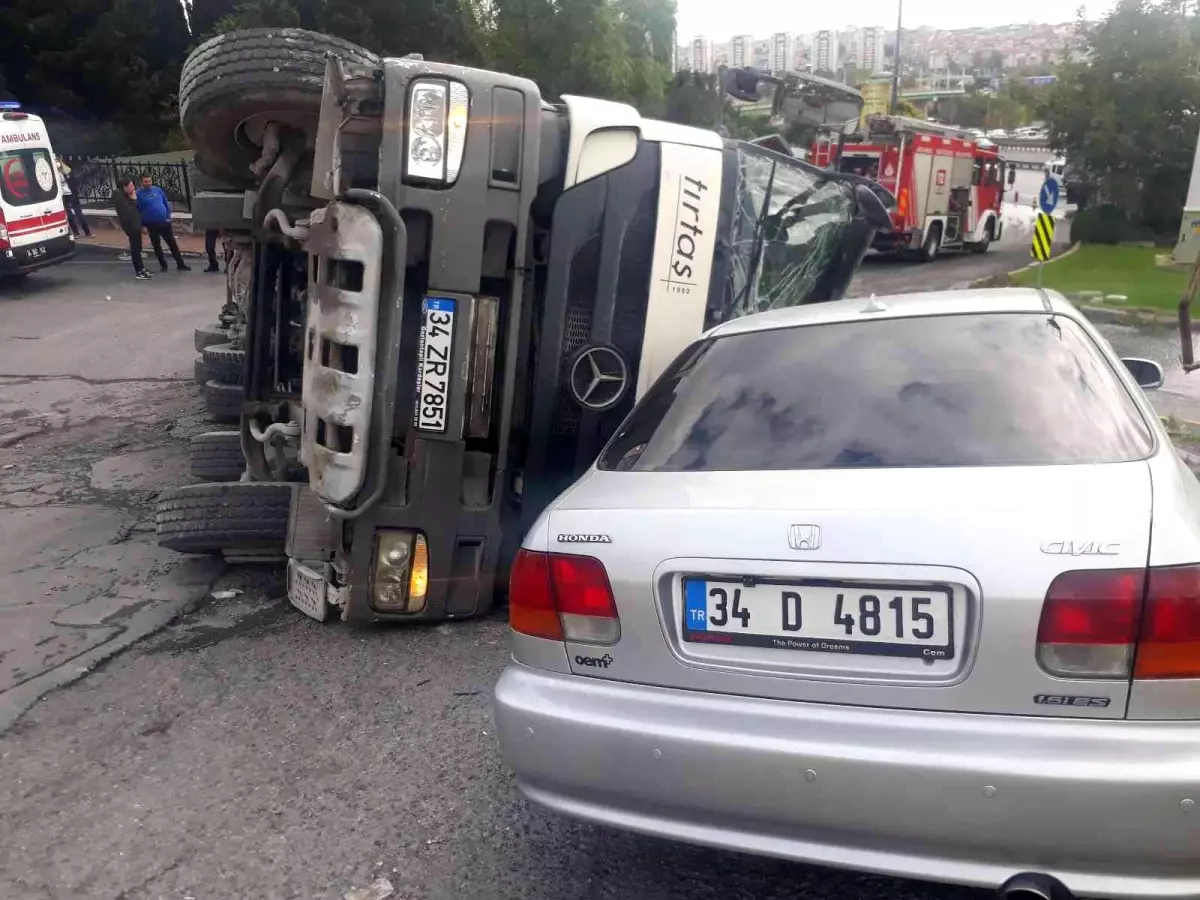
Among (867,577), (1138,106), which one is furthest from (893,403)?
(1138,106)

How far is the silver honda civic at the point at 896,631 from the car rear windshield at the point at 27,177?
641 inches

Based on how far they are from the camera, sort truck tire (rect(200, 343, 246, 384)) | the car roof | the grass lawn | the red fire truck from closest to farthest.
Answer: the car roof → truck tire (rect(200, 343, 246, 384)) → the grass lawn → the red fire truck

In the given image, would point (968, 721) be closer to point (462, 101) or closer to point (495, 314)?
point (495, 314)

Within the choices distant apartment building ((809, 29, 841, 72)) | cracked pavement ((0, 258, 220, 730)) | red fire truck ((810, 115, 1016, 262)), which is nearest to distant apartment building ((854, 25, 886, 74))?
distant apartment building ((809, 29, 841, 72))

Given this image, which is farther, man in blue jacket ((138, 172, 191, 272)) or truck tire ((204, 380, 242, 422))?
man in blue jacket ((138, 172, 191, 272))

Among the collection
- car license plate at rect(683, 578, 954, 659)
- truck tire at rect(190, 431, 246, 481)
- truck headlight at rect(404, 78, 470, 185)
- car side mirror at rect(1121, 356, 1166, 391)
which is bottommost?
truck tire at rect(190, 431, 246, 481)

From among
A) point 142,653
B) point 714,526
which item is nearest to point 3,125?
Result: point 142,653

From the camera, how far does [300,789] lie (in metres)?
3.22

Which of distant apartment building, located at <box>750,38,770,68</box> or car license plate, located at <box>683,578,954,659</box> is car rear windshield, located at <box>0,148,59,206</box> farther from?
distant apartment building, located at <box>750,38,770,68</box>

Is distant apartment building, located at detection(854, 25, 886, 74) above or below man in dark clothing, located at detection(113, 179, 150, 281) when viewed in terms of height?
above

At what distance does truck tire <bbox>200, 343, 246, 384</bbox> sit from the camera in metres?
7.07

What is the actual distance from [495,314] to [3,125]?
49.2 feet

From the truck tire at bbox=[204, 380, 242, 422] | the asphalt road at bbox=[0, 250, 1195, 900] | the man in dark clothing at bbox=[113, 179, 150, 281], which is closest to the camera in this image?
the asphalt road at bbox=[0, 250, 1195, 900]

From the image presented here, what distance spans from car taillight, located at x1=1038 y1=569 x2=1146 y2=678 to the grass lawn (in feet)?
52.6
